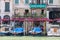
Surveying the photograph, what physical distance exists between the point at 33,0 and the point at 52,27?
1273 cm

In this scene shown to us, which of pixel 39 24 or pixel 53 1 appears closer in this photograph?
pixel 39 24

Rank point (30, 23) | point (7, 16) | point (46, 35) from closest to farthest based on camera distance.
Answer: point (46, 35)
point (30, 23)
point (7, 16)

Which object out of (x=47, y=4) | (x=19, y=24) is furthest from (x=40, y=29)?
(x=47, y=4)

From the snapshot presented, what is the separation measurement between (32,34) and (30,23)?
115 inches

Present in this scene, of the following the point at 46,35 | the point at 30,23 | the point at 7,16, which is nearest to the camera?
the point at 46,35

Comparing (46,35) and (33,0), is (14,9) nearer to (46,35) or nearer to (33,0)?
(33,0)

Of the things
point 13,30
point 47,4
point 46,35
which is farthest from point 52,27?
point 47,4

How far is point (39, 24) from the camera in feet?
142

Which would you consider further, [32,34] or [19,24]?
[19,24]

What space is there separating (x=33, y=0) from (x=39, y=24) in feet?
29.5

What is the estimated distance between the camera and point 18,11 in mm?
51594

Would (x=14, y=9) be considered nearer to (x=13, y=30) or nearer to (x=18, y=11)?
(x=18, y=11)

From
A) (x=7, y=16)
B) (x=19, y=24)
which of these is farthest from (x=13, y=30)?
(x=7, y=16)

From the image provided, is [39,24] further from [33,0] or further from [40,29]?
[33,0]
